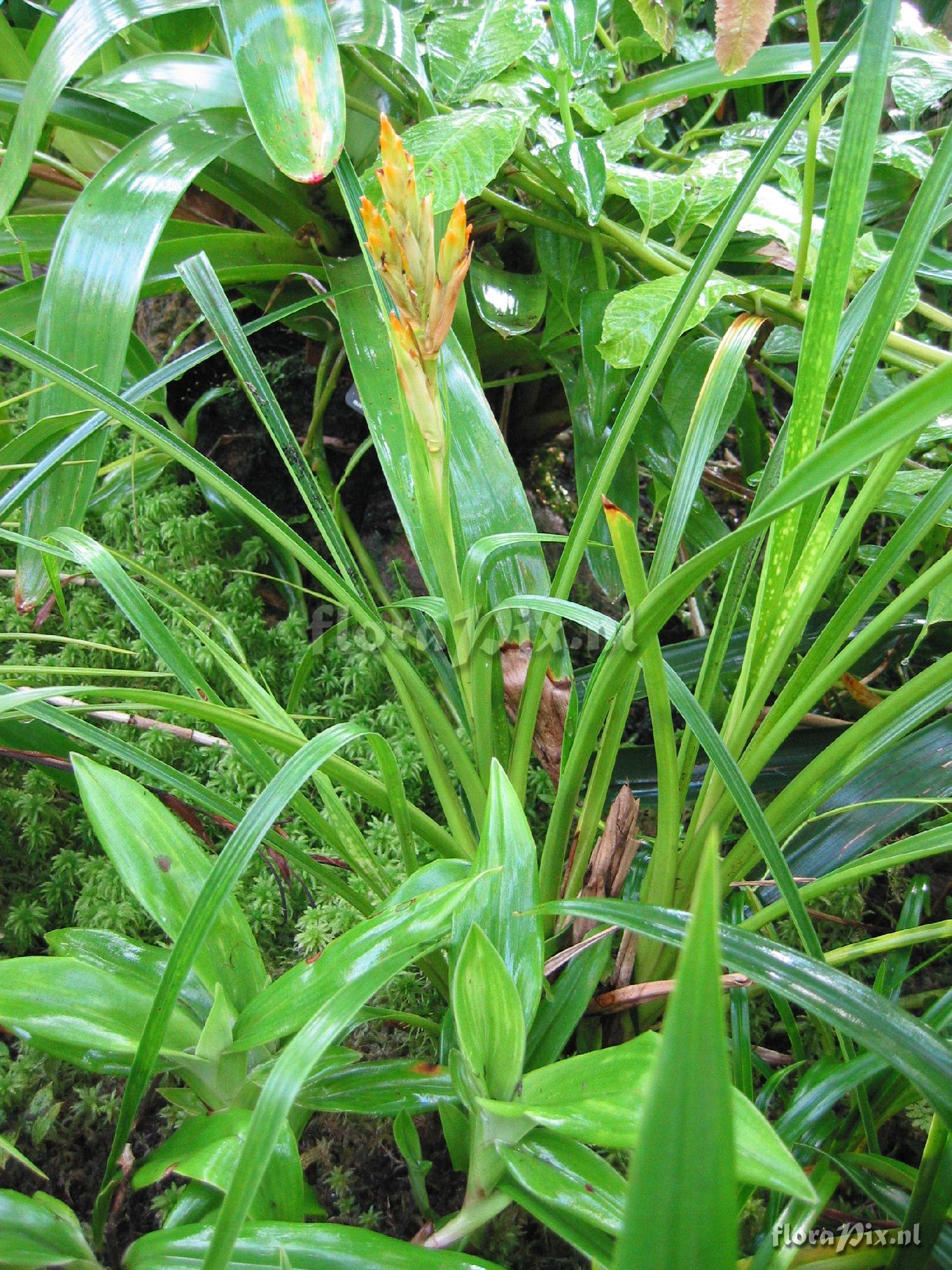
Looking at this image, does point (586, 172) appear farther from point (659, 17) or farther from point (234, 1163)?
point (234, 1163)

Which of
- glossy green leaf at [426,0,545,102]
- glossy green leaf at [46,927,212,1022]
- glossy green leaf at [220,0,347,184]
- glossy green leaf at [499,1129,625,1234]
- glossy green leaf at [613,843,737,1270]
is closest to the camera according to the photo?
glossy green leaf at [613,843,737,1270]

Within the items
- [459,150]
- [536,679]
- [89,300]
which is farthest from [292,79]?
[536,679]

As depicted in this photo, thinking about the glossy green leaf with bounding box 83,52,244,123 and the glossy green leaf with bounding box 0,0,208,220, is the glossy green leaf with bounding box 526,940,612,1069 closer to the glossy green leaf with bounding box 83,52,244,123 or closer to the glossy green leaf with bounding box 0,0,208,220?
the glossy green leaf with bounding box 0,0,208,220

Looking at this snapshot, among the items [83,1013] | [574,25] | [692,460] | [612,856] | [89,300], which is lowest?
[83,1013]

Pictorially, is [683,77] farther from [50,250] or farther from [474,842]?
[474,842]

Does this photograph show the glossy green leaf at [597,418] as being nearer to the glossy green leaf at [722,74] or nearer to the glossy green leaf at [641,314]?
the glossy green leaf at [641,314]

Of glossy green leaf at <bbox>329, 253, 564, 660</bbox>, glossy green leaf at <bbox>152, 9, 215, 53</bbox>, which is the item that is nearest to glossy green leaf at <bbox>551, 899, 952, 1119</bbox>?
glossy green leaf at <bbox>329, 253, 564, 660</bbox>

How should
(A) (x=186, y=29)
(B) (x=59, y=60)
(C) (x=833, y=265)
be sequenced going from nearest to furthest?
(C) (x=833, y=265) → (B) (x=59, y=60) → (A) (x=186, y=29)
